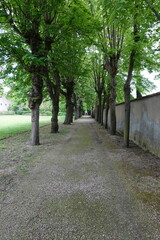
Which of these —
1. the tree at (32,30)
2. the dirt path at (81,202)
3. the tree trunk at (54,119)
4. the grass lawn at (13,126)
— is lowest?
the dirt path at (81,202)

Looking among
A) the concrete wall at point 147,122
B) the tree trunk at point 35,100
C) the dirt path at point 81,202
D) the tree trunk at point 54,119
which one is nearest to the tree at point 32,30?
the tree trunk at point 35,100

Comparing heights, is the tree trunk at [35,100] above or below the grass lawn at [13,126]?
above

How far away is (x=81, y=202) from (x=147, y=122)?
4.96 metres

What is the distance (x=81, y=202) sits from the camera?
2.62 metres

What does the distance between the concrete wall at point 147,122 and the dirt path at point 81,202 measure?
1413mm

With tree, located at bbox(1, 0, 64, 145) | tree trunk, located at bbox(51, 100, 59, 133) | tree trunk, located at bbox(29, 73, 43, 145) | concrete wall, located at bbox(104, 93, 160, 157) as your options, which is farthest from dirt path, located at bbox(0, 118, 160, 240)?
tree trunk, located at bbox(51, 100, 59, 133)

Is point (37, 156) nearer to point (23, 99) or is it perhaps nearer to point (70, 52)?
point (70, 52)

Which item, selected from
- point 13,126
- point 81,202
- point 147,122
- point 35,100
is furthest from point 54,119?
point 81,202

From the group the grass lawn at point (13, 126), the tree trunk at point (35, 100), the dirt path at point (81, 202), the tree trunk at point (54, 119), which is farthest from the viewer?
the tree trunk at point (54, 119)

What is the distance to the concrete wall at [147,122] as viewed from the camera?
5523mm

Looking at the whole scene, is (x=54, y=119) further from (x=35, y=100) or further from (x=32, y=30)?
(x=32, y=30)

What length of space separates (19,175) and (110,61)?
31.4 feet

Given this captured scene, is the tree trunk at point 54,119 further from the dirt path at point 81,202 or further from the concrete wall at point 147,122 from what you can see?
the dirt path at point 81,202

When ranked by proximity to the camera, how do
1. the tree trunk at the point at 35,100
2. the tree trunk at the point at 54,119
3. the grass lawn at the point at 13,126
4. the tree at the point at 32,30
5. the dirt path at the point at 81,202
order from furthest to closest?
the tree trunk at the point at 54,119
the grass lawn at the point at 13,126
the tree trunk at the point at 35,100
the tree at the point at 32,30
the dirt path at the point at 81,202
